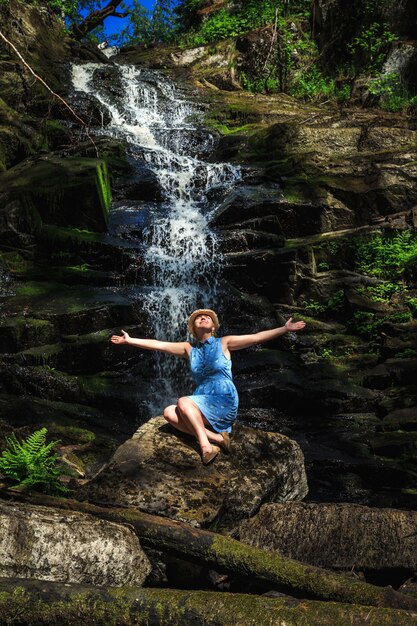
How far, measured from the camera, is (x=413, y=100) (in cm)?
2075

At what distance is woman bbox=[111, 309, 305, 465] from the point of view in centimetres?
522

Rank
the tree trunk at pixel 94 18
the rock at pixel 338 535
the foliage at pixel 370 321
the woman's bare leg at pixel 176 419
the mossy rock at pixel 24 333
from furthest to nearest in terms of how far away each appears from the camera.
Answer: the tree trunk at pixel 94 18, the foliage at pixel 370 321, the mossy rock at pixel 24 333, the woman's bare leg at pixel 176 419, the rock at pixel 338 535

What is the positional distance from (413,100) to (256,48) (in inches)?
337

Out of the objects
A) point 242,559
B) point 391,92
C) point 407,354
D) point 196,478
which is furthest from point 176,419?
point 391,92

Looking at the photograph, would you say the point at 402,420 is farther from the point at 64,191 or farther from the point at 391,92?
the point at 391,92

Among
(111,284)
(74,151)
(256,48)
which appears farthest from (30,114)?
(256,48)

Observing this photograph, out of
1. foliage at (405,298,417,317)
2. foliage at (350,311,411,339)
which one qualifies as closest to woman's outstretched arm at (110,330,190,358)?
foliage at (350,311,411,339)

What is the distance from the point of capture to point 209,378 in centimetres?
535

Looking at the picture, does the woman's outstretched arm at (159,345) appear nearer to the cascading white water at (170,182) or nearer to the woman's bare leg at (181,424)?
the woman's bare leg at (181,424)

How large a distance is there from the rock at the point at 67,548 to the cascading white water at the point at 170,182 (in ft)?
23.7

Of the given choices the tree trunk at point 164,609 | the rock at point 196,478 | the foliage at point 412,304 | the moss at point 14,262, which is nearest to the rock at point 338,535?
the rock at point 196,478

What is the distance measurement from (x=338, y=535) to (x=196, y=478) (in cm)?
121

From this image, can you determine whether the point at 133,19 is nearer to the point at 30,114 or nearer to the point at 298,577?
the point at 30,114

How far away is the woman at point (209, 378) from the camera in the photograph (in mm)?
5223
